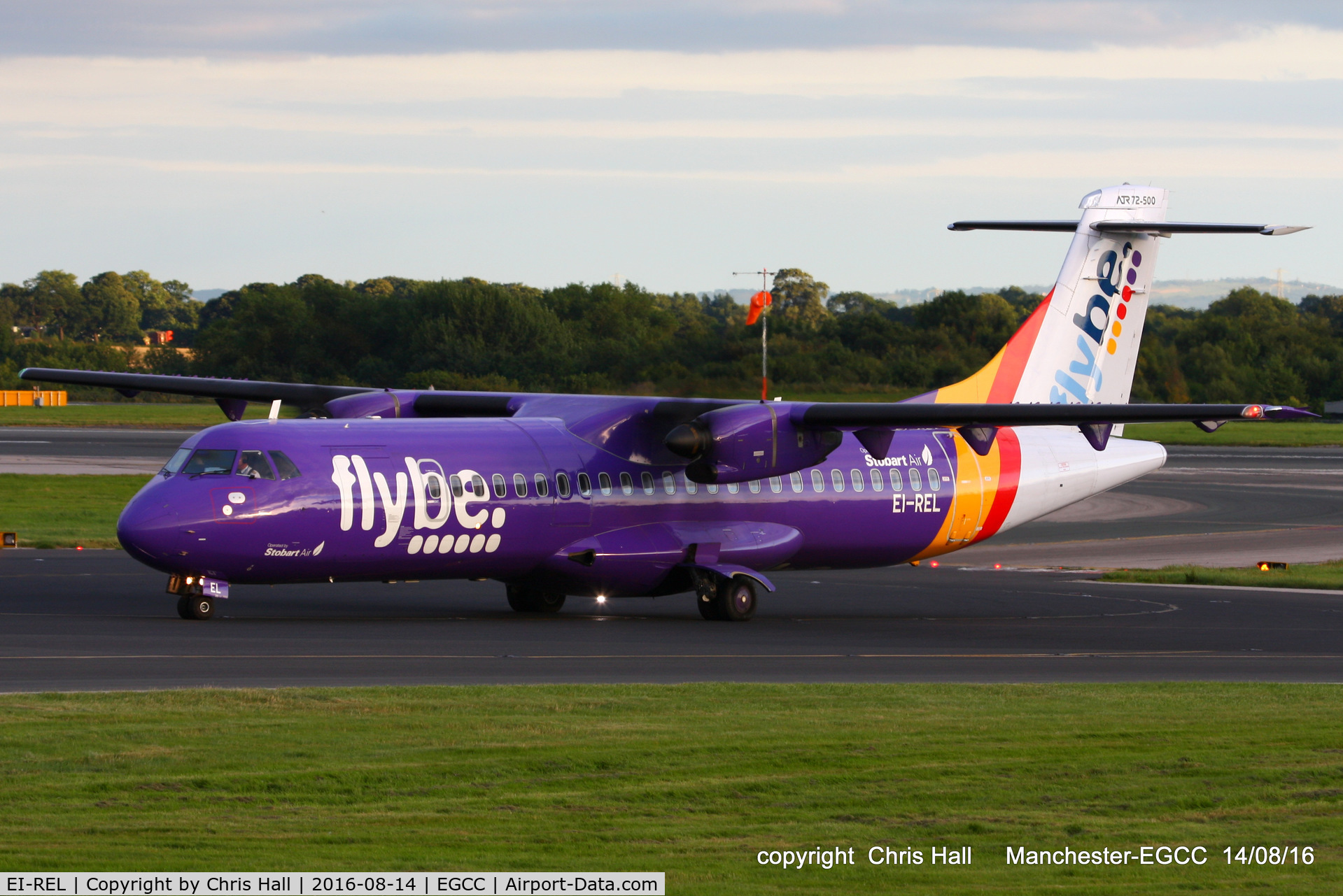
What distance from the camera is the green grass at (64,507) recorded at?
3412 centimetres

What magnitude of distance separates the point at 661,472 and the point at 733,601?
2.18m

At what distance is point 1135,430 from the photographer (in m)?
68.9

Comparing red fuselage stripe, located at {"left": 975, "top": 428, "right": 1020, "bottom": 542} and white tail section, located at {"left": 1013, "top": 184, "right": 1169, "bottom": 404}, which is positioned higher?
white tail section, located at {"left": 1013, "top": 184, "right": 1169, "bottom": 404}

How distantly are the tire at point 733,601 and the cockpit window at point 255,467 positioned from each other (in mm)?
6772

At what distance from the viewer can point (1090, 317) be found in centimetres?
2917

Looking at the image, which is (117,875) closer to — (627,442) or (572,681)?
(572,681)

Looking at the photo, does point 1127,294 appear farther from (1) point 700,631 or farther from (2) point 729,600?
(1) point 700,631

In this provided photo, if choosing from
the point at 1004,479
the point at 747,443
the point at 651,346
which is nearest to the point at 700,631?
the point at 747,443

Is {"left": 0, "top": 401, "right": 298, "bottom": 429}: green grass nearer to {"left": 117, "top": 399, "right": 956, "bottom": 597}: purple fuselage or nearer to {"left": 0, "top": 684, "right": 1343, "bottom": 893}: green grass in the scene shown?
{"left": 117, "top": 399, "right": 956, "bottom": 597}: purple fuselage

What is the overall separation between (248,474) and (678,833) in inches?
494

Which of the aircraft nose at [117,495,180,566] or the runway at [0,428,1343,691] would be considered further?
the aircraft nose at [117,495,180,566]

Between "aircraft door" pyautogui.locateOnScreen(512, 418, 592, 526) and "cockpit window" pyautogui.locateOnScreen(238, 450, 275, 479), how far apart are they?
A: 402 centimetres

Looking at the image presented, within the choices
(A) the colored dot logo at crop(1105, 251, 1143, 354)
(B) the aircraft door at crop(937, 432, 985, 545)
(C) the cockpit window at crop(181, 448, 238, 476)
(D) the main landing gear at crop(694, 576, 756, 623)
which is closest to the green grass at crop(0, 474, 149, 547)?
(C) the cockpit window at crop(181, 448, 238, 476)

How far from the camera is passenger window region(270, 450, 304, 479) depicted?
67.9ft
